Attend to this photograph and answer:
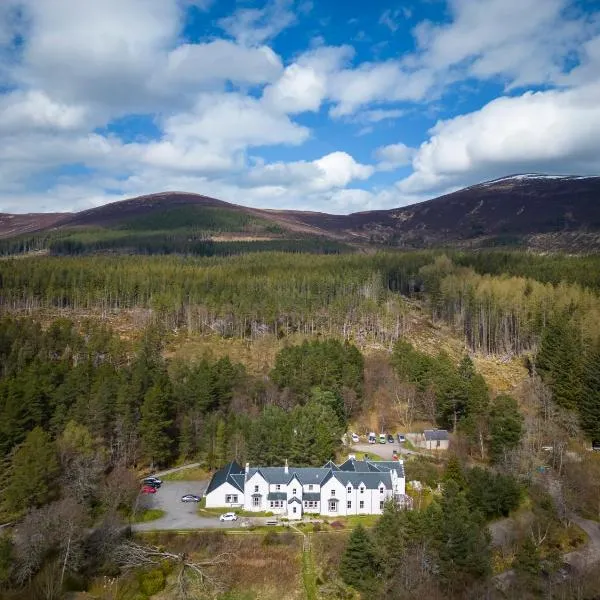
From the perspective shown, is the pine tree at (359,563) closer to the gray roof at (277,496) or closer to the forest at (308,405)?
the forest at (308,405)

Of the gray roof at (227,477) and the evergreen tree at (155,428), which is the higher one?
the evergreen tree at (155,428)

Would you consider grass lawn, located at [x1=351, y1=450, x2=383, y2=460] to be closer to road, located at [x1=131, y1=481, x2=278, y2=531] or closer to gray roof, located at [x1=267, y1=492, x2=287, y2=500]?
gray roof, located at [x1=267, y1=492, x2=287, y2=500]

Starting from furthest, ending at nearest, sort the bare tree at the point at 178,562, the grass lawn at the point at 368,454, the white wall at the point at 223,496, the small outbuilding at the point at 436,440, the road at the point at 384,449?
the small outbuilding at the point at 436,440, the road at the point at 384,449, the grass lawn at the point at 368,454, the white wall at the point at 223,496, the bare tree at the point at 178,562

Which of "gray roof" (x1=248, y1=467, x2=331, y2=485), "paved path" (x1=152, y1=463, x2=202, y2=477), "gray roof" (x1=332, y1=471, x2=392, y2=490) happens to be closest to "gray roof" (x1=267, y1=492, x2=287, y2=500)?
"gray roof" (x1=248, y1=467, x2=331, y2=485)

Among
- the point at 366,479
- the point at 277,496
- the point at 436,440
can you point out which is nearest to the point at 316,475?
the point at 277,496

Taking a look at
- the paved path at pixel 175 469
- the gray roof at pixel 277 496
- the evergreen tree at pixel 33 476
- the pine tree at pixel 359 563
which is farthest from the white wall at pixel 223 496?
the pine tree at pixel 359 563

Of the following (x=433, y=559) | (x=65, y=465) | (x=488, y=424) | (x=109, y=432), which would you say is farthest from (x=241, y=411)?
(x=433, y=559)
